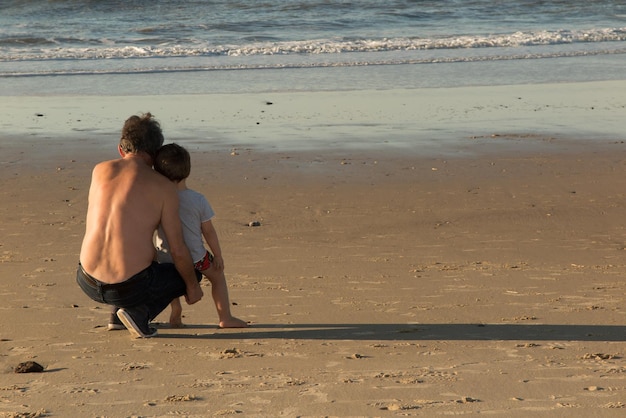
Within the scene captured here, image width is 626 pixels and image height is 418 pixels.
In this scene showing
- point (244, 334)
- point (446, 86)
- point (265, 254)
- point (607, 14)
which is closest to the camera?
point (244, 334)

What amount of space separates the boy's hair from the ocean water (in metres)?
9.98

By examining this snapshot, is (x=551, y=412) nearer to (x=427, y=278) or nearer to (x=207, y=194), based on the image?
(x=427, y=278)

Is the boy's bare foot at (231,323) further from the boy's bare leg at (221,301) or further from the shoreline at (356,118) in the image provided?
the shoreline at (356,118)

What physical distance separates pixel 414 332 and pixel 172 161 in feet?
4.38

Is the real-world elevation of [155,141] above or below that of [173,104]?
above

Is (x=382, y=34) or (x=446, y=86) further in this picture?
(x=382, y=34)

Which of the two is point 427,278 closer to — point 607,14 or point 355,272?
point 355,272

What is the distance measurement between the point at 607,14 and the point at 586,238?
24822 millimetres

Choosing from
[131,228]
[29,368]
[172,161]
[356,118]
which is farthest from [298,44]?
[29,368]

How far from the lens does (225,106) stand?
41.8 feet

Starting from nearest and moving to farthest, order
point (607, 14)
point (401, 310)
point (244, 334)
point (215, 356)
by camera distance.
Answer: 1. point (215, 356)
2. point (244, 334)
3. point (401, 310)
4. point (607, 14)

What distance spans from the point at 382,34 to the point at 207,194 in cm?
1697

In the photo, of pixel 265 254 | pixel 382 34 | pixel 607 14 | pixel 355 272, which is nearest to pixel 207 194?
pixel 265 254

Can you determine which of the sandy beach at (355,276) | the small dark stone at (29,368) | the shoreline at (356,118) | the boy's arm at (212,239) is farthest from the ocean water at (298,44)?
the small dark stone at (29,368)
